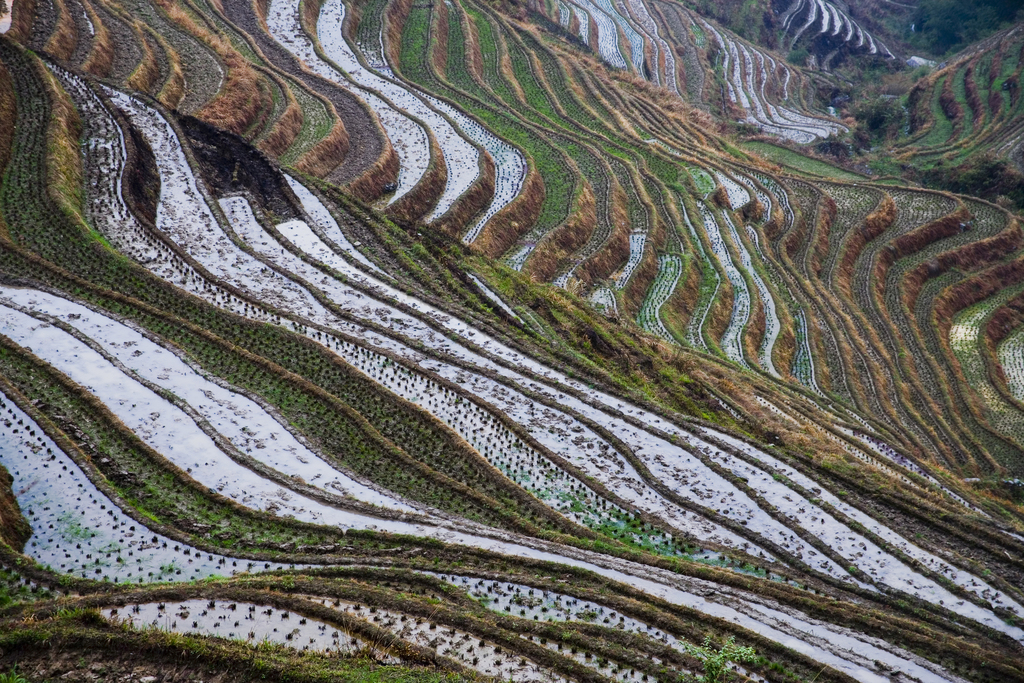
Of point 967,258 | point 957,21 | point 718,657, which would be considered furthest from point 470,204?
point 957,21

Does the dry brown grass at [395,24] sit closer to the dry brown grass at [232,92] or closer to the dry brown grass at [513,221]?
the dry brown grass at [232,92]

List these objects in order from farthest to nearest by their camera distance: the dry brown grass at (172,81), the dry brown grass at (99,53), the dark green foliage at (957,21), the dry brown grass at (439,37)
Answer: the dark green foliage at (957,21) < the dry brown grass at (439,37) < the dry brown grass at (172,81) < the dry brown grass at (99,53)

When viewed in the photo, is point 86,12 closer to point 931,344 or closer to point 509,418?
point 509,418

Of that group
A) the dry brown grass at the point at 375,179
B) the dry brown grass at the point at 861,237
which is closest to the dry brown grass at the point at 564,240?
the dry brown grass at the point at 375,179

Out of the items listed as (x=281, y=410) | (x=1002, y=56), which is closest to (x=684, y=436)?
(x=281, y=410)

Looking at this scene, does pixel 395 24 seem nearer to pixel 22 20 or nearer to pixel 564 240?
pixel 22 20

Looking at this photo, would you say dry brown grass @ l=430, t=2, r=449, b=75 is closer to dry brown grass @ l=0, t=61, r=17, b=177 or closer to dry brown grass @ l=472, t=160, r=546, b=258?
dry brown grass @ l=472, t=160, r=546, b=258

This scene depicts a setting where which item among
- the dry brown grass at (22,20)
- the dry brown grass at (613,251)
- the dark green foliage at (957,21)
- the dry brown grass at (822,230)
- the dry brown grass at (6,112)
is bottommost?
the dry brown grass at (6,112)

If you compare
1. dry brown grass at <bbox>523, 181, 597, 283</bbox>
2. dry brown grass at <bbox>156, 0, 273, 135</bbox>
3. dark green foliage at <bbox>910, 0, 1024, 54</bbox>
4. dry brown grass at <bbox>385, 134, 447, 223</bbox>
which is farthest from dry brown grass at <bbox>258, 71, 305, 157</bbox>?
dark green foliage at <bbox>910, 0, 1024, 54</bbox>
